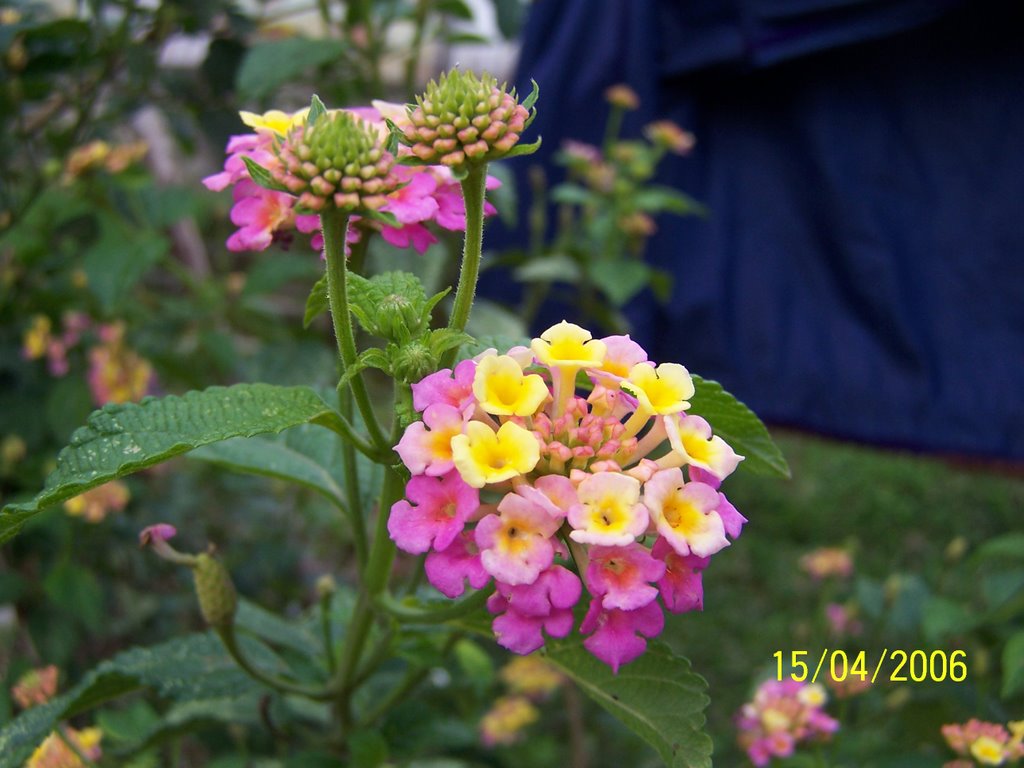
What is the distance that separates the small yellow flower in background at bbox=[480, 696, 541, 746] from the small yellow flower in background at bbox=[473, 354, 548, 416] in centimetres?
103

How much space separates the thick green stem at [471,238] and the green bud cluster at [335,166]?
2.4 inches

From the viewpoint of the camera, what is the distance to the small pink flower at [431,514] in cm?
52

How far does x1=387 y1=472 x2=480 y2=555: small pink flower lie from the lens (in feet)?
1.70

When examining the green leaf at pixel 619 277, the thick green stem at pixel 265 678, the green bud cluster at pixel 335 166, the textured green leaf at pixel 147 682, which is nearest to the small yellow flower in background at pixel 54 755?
the textured green leaf at pixel 147 682

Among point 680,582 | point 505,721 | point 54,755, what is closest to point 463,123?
point 680,582

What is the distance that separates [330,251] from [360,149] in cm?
6

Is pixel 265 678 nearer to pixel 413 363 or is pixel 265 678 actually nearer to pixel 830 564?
pixel 413 363

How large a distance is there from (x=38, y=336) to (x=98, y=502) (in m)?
0.28

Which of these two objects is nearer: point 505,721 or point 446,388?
point 446,388

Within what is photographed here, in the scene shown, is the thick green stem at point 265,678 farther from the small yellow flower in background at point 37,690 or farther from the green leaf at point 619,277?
the green leaf at point 619,277

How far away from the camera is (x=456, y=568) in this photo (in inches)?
20.7

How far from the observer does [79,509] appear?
129cm

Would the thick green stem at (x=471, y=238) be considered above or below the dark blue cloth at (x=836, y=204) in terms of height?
above

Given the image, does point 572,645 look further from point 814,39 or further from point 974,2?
point 974,2
